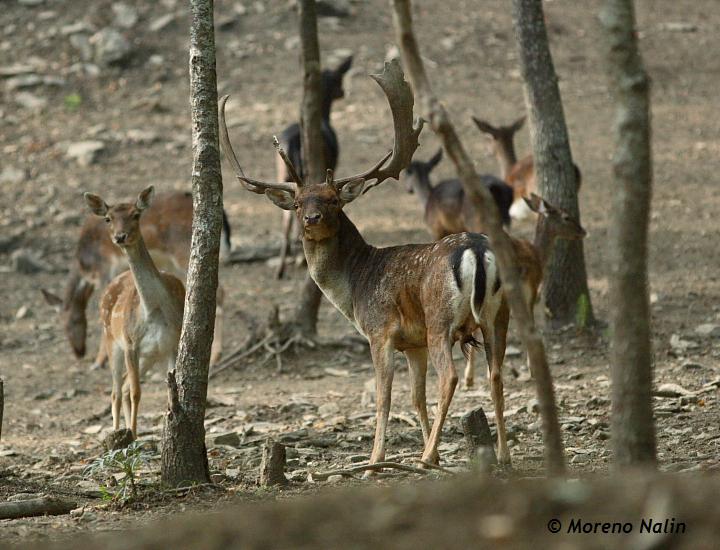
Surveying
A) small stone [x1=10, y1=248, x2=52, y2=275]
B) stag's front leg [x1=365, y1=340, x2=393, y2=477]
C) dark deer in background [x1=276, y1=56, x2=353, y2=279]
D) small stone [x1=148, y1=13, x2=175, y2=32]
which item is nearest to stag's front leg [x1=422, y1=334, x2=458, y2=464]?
stag's front leg [x1=365, y1=340, x2=393, y2=477]

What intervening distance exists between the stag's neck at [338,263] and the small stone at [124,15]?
42.4 ft

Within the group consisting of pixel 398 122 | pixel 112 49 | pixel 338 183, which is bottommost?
pixel 338 183

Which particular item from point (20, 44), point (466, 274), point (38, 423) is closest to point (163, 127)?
point (20, 44)

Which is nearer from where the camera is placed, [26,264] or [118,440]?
[118,440]

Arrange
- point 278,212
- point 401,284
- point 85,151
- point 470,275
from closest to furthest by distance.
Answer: point 470,275
point 401,284
point 278,212
point 85,151

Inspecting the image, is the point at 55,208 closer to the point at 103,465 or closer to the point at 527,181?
the point at 527,181

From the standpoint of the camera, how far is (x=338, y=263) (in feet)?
25.8

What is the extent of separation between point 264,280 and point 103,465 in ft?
23.7

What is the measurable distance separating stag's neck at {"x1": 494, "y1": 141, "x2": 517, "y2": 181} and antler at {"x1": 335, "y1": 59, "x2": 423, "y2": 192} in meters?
7.10

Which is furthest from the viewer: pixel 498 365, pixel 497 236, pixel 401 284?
pixel 401 284

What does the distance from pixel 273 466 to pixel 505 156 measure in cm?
916

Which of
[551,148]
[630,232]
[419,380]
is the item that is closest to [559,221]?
[551,148]

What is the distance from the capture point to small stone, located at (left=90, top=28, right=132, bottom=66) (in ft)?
62.9

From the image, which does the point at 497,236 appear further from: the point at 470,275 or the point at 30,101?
the point at 30,101
